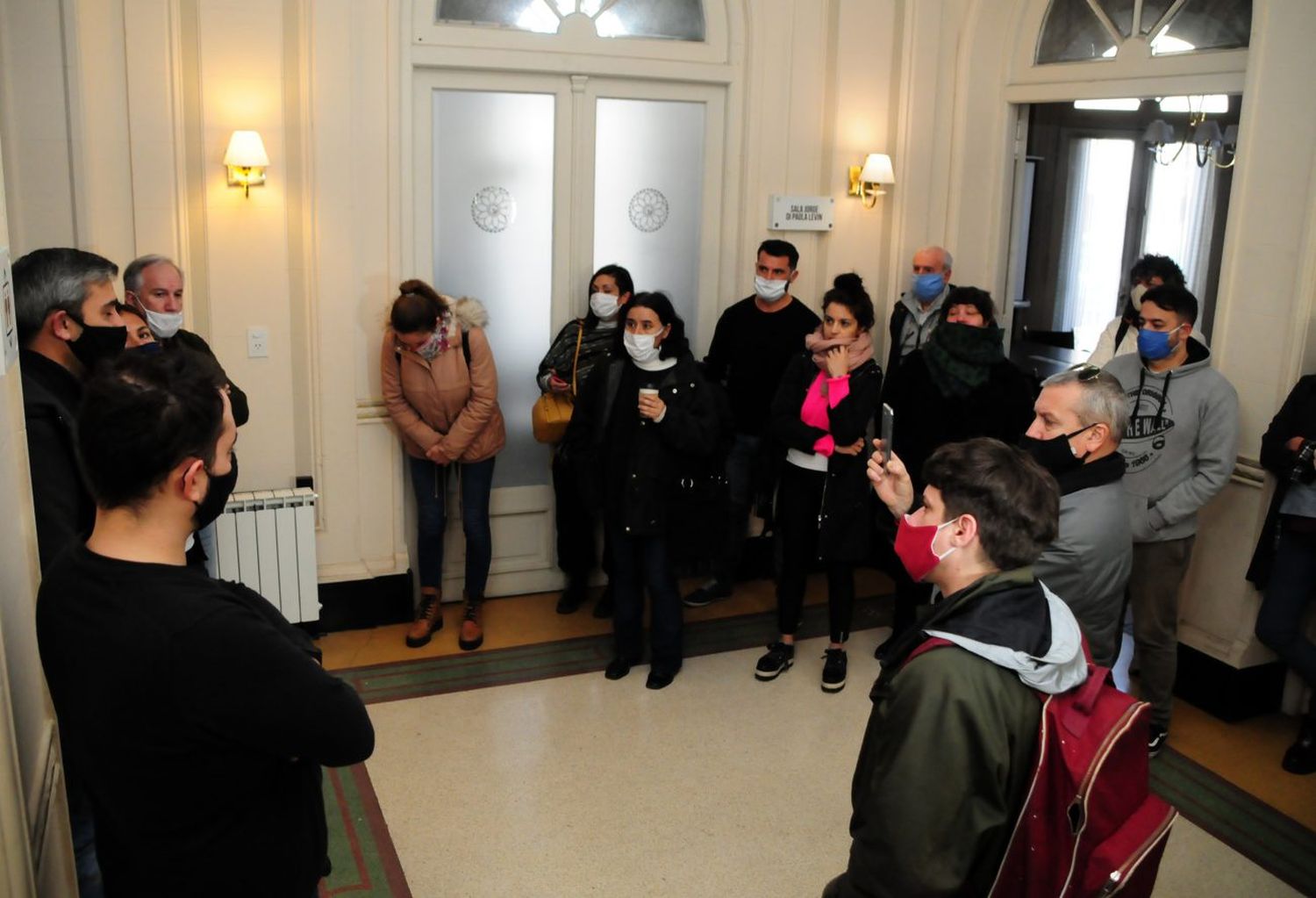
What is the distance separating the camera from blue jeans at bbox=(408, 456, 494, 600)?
5078 mm

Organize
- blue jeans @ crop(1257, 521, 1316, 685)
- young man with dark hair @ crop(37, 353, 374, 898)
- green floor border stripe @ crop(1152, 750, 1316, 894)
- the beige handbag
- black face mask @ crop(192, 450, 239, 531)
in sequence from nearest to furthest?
young man with dark hair @ crop(37, 353, 374, 898)
black face mask @ crop(192, 450, 239, 531)
green floor border stripe @ crop(1152, 750, 1316, 894)
blue jeans @ crop(1257, 521, 1316, 685)
the beige handbag

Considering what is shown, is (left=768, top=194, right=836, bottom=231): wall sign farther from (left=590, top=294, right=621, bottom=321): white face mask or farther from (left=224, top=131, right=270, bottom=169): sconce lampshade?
(left=224, top=131, right=270, bottom=169): sconce lampshade

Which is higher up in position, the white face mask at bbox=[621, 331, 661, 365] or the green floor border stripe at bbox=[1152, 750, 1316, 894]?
the white face mask at bbox=[621, 331, 661, 365]

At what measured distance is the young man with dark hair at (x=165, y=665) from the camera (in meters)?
1.65

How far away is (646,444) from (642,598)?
71 centimetres

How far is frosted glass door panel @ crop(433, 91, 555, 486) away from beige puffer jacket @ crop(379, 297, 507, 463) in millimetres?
431

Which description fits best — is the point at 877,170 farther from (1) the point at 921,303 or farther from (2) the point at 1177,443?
(2) the point at 1177,443

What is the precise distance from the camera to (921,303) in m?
5.54

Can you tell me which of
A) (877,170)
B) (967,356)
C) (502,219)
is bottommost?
(967,356)

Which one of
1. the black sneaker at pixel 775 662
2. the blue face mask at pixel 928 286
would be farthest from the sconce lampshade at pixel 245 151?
the blue face mask at pixel 928 286

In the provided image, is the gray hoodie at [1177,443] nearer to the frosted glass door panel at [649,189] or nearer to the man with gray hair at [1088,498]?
the man with gray hair at [1088,498]

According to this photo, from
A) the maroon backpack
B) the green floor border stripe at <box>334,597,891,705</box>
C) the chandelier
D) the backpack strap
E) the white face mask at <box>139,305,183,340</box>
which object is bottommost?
the green floor border stripe at <box>334,597,891,705</box>

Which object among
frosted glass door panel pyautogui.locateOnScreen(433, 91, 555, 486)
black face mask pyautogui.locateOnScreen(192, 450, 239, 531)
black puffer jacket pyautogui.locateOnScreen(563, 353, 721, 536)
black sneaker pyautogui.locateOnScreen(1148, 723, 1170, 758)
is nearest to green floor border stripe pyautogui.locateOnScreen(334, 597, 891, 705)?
black puffer jacket pyautogui.locateOnScreen(563, 353, 721, 536)

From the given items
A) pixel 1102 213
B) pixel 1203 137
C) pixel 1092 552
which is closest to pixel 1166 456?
pixel 1092 552
